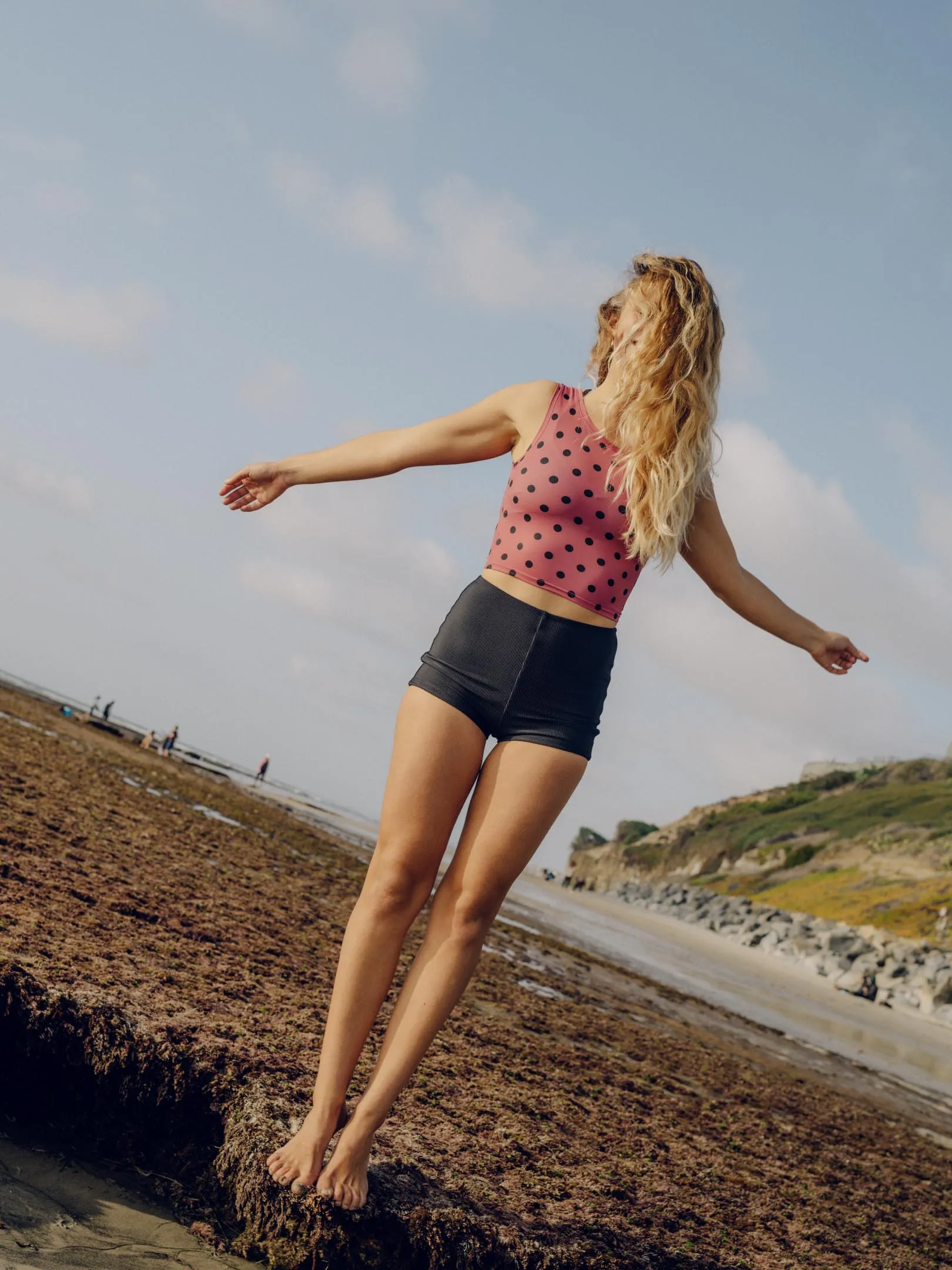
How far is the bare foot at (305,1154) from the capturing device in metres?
2.21

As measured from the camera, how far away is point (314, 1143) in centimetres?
223

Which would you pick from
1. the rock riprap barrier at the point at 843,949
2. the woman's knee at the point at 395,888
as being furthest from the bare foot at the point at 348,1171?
the rock riprap barrier at the point at 843,949

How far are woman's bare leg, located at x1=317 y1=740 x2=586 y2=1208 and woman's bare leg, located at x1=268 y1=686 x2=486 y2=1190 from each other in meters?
0.06

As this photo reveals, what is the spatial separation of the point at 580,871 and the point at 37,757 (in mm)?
76942

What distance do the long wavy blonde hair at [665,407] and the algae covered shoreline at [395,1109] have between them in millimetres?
1788

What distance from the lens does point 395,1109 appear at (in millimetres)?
2994

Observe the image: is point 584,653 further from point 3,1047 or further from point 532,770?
point 3,1047

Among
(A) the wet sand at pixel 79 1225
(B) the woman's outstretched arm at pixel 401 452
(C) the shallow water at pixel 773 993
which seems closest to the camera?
(A) the wet sand at pixel 79 1225

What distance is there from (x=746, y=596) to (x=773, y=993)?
19.1 metres

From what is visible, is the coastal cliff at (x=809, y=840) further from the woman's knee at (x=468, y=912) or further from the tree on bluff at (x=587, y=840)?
the woman's knee at (x=468, y=912)

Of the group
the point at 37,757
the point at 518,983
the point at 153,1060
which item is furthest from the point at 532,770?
the point at 37,757

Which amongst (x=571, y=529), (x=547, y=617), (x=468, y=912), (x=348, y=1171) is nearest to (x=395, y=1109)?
(x=348, y=1171)

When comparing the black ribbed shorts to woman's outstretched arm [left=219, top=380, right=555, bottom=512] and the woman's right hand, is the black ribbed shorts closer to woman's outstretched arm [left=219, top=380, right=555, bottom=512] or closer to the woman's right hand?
woman's outstretched arm [left=219, top=380, right=555, bottom=512]

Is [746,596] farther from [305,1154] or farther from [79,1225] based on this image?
[79,1225]
